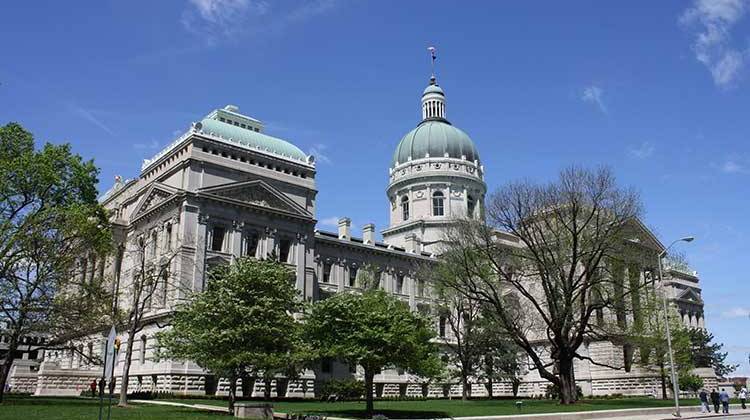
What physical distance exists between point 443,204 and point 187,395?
53.8m

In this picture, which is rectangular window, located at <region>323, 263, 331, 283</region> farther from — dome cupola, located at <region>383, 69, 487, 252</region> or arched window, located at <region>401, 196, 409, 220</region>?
arched window, located at <region>401, 196, 409, 220</region>

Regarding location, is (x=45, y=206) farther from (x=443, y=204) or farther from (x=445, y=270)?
(x=443, y=204)

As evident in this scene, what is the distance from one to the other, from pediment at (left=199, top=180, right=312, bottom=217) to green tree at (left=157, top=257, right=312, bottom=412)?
2250 centimetres

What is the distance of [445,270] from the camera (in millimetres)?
50938

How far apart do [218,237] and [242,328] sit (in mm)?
26143

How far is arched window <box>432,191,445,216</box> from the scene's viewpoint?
94688 millimetres

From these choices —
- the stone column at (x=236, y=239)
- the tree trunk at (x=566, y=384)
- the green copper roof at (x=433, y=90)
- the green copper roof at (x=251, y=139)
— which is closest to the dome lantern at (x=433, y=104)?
the green copper roof at (x=433, y=90)

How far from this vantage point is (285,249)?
205ft

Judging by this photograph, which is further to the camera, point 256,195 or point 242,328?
point 256,195

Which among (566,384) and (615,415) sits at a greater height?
(566,384)

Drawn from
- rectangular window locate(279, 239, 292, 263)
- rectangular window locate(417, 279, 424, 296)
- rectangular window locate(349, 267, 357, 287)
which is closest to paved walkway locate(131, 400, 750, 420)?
rectangular window locate(279, 239, 292, 263)

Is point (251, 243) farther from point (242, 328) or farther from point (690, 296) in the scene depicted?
point (690, 296)

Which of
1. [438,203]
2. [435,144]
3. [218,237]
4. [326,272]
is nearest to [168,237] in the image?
[218,237]

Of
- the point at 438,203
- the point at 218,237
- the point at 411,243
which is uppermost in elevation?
the point at 438,203
